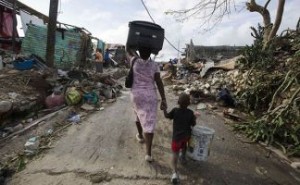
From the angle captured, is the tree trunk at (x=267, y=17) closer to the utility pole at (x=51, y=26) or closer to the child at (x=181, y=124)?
the utility pole at (x=51, y=26)

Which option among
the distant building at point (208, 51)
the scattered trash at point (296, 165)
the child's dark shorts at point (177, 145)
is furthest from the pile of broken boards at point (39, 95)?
the distant building at point (208, 51)

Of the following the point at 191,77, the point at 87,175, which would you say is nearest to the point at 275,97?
the point at 87,175

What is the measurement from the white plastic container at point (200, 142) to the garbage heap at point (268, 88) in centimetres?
219

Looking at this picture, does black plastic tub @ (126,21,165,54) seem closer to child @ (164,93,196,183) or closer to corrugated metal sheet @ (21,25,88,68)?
child @ (164,93,196,183)

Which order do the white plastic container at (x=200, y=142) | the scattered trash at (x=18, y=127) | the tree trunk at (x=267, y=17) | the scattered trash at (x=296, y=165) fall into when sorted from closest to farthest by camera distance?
the white plastic container at (x=200, y=142), the scattered trash at (x=296, y=165), the scattered trash at (x=18, y=127), the tree trunk at (x=267, y=17)

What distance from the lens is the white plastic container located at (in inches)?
159

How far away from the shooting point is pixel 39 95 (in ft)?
24.6

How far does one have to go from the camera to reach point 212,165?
4.43m

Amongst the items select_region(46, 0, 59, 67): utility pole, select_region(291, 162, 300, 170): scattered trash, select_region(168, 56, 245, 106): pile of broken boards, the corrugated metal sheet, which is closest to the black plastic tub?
select_region(291, 162, 300, 170): scattered trash

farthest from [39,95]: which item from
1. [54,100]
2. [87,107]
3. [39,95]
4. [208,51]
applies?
[208,51]

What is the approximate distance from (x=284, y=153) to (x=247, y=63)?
4.82m

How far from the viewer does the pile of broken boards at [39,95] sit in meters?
6.34

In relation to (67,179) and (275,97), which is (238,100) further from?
(67,179)

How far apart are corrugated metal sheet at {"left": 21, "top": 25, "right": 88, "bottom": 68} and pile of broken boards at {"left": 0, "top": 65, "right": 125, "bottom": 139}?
140 inches
